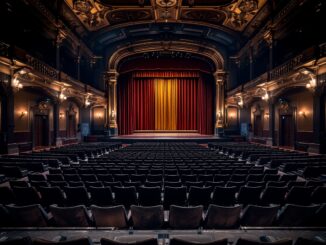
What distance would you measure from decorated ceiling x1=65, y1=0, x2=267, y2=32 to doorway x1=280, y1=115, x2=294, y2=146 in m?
7.25

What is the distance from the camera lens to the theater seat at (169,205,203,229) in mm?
3223

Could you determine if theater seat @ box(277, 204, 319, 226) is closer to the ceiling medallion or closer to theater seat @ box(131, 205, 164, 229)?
theater seat @ box(131, 205, 164, 229)

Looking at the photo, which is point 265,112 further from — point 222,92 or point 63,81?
point 63,81

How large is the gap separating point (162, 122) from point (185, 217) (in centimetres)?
2248

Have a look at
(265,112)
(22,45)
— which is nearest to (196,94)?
(265,112)

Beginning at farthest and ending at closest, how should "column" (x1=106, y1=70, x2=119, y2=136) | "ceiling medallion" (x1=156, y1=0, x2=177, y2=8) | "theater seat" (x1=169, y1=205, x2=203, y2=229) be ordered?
"column" (x1=106, y1=70, x2=119, y2=136) < "ceiling medallion" (x1=156, y1=0, x2=177, y2=8) < "theater seat" (x1=169, y1=205, x2=203, y2=229)

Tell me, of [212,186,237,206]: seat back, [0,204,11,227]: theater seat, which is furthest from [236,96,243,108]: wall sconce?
[0,204,11,227]: theater seat

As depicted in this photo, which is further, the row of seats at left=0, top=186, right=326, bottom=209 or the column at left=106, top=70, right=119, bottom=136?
the column at left=106, top=70, right=119, bottom=136

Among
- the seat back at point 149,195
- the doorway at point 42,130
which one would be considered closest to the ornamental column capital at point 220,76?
the doorway at point 42,130

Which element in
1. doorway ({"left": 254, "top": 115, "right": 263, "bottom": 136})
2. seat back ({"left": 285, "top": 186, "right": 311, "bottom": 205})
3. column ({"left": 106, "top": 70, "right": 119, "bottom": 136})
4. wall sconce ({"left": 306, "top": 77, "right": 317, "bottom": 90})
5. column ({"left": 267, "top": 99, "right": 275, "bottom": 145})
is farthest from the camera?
column ({"left": 106, "top": 70, "right": 119, "bottom": 136})

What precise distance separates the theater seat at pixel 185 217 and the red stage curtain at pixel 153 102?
21410 mm

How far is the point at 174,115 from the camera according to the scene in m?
25.8

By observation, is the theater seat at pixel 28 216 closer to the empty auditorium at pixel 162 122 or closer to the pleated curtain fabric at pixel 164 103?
the empty auditorium at pixel 162 122

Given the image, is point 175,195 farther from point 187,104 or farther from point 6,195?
point 187,104
